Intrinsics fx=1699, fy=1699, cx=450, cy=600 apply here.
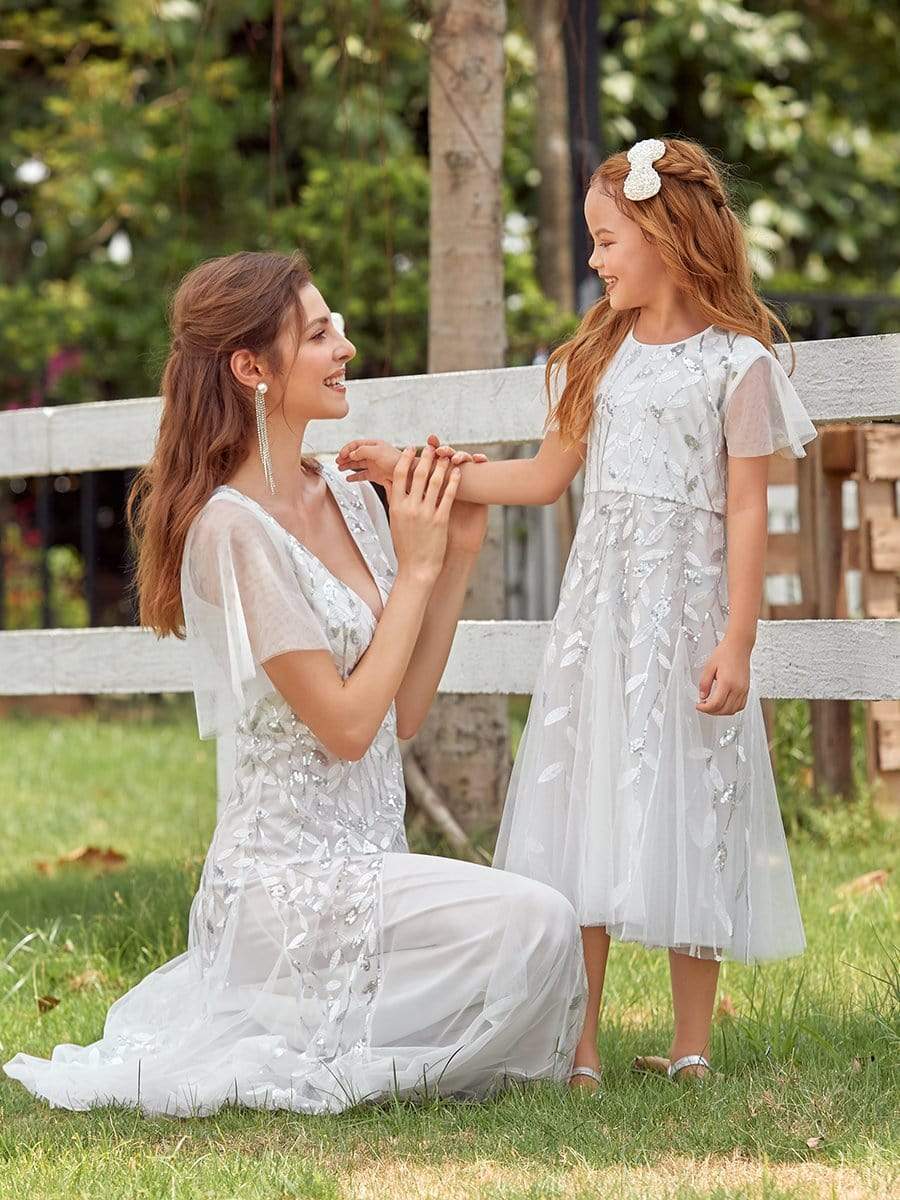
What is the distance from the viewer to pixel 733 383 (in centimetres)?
300

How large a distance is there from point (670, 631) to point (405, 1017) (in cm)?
82

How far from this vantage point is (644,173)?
9.98 feet

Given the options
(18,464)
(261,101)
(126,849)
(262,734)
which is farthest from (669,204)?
(261,101)

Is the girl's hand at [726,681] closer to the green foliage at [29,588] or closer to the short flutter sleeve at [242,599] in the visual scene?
the short flutter sleeve at [242,599]

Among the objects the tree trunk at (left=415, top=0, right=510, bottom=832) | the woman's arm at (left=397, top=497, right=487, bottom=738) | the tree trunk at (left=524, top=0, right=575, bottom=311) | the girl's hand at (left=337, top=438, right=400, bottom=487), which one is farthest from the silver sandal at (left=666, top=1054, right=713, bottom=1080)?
the tree trunk at (left=524, top=0, right=575, bottom=311)

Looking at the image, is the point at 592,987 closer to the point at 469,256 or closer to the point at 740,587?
the point at 740,587

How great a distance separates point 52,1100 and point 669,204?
196 cm

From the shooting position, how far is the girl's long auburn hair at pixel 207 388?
3.12 meters

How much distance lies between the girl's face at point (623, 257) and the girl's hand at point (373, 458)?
0.51 meters

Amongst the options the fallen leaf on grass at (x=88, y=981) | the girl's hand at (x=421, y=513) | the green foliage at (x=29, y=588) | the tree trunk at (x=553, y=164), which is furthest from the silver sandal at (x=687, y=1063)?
the green foliage at (x=29, y=588)

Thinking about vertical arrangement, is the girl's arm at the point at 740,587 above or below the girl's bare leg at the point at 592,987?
above

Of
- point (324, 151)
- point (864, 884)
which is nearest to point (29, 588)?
point (324, 151)

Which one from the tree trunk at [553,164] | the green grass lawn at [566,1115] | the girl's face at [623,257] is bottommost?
the green grass lawn at [566,1115]

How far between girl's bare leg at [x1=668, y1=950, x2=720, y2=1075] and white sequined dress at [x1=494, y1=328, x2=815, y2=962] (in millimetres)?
99
